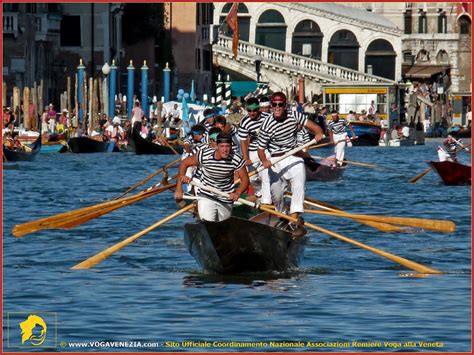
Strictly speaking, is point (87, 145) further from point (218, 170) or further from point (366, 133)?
point (218, 170)

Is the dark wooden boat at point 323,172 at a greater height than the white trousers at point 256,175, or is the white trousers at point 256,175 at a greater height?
the white trousers at point 256,175

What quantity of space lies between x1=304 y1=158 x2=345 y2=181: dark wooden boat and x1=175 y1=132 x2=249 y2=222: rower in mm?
12975

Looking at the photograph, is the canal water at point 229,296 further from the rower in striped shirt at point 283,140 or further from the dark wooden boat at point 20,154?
the dark wooden boat at point 20,154

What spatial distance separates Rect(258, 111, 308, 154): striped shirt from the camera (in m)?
14.5

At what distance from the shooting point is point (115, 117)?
42781 millimetres

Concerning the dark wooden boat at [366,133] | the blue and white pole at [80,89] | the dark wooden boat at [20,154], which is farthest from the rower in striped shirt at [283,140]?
the dark wooden boat at [366,133]

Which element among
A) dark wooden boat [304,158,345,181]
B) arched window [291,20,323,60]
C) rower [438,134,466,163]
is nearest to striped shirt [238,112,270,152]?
dark wooden boat [304,158,345,181]

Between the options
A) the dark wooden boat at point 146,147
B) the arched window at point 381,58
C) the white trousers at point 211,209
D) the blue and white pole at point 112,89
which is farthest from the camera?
the arched window at point 381,58

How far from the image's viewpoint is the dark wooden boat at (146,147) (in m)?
38.0

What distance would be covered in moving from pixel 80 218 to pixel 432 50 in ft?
221

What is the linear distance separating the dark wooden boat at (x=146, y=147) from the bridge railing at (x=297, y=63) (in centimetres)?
2779

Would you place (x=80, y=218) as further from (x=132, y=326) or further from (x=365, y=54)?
(x=365, y=54)

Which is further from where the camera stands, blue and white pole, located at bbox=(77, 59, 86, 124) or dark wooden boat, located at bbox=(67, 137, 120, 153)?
blue and white pole, located at bbox=(77, 59, 86, 124)

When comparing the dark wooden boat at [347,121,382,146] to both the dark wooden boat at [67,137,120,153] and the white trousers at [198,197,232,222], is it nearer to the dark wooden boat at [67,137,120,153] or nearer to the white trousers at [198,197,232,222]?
the dark wooden boat at [67,137,120,153]
